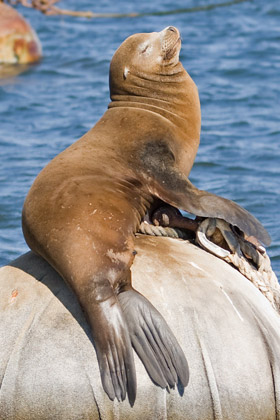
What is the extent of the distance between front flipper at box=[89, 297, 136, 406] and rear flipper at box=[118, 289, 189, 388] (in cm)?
5

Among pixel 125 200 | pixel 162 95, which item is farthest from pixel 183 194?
pixel 162 95

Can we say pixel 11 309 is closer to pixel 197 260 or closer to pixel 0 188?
pixel 197 260

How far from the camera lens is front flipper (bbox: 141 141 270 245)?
5.16 m

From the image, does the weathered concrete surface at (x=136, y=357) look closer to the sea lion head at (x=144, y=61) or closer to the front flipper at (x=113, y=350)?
the front flipper at (x=113, y=350)

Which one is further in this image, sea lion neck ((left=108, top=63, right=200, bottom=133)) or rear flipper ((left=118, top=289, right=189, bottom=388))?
sea lion neck ((left=108, top=63, right=200, bottom=133))

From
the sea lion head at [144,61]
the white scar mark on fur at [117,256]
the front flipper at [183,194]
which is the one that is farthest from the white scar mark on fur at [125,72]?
the white scar mark on fur at [117,256]

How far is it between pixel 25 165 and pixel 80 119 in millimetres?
2347

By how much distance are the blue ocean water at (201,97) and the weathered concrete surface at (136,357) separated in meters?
2.53

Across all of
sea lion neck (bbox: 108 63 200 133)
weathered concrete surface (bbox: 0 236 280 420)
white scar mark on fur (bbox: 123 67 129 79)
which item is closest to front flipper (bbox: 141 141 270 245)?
weathered concrete surface (bbox: 0 236 280 420)

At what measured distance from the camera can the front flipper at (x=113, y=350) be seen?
451 cm

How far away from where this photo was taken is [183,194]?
5.24 metres

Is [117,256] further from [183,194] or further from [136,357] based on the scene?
[183,194]

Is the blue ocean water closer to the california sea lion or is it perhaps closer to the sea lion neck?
the sea lion neck

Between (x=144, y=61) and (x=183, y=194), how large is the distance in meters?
1.07
